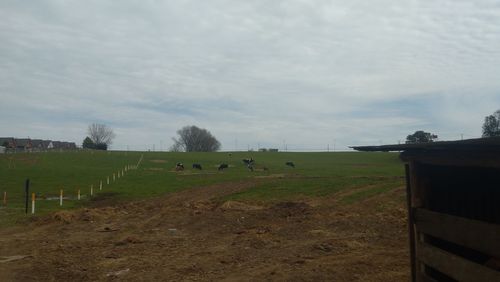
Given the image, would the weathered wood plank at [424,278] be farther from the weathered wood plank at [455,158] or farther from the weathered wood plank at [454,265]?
the weathered wood plank at [455,158]

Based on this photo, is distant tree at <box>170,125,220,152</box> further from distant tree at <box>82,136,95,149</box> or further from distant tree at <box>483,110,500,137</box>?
distant tree at <box>483,110,500,137</box>

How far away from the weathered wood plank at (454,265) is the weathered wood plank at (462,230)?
0.63 feet

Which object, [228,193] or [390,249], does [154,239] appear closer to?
[390,249]

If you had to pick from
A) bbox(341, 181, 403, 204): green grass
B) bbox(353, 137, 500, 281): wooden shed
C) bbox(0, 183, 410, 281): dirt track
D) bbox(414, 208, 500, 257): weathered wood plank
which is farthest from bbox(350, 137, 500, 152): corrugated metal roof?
bbox(341, 181, 403, 204): green grass

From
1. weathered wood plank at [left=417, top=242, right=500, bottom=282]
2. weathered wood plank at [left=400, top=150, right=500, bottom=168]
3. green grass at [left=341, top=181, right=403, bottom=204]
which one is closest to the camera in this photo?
weathered wood plank at [left=400, top=150, right=500, bottom=168]

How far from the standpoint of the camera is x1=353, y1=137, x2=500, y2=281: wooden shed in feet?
20.5

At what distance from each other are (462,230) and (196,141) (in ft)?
471

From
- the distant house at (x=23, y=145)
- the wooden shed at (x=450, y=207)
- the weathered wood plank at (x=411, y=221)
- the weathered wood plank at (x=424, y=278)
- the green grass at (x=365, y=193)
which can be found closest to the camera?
the wooden shed at (x=450, y=207)

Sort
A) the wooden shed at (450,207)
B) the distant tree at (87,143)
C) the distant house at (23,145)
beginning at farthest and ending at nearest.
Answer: the distant tree at (87,143) < the distant house at (23,145) < the wooden shed at (450,207)

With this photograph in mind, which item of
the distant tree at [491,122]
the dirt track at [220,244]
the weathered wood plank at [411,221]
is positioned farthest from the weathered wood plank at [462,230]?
the distant tree at [491,122]

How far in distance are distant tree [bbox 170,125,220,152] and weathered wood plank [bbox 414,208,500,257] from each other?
141250mm

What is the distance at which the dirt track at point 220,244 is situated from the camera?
11.8m

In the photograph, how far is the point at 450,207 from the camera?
7.91 m

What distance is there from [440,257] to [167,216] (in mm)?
15901
